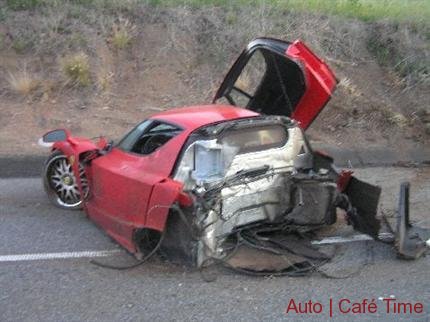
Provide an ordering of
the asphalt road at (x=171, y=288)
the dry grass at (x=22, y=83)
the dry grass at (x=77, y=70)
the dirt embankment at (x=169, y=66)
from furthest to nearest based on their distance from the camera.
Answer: the dry grass at (x=77, y=70) → the dry grass at (x=22, y=83) → the dirt embankment at (x=169, y=66) → the asphalt road at (x=171, y=288)

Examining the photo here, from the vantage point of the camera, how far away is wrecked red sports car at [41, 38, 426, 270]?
540 centimetres

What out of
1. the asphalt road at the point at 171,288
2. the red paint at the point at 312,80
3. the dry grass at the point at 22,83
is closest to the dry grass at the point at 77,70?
the dry grass at the point at 22,83

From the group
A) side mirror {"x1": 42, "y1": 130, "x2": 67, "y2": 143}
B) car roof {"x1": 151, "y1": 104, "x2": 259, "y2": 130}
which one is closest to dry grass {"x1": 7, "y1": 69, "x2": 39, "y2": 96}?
side mirror {"x1": 42, "y1": 130, "x2": 67, "y2": 143}

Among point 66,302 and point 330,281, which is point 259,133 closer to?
point 330,281

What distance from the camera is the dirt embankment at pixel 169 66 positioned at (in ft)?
36.6

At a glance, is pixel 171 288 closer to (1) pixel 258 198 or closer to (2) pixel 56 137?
(1) pixel 258 198

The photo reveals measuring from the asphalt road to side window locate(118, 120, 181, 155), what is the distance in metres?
0.96

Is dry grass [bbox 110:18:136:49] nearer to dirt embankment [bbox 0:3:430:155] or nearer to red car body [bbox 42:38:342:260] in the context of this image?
dirt embankment [bbox 0:3:430:155]

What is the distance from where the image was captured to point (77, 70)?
12289mm

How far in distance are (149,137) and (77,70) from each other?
259 inches

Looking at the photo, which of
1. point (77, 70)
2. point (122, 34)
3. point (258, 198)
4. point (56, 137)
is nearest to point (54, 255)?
point (56, 137)

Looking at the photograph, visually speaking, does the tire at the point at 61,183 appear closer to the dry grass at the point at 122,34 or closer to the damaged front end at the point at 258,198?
the damaged front end at the point at 258,198

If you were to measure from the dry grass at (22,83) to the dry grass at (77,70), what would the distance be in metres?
0.63

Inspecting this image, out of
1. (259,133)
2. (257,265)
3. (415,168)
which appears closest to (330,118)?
(415,168)
